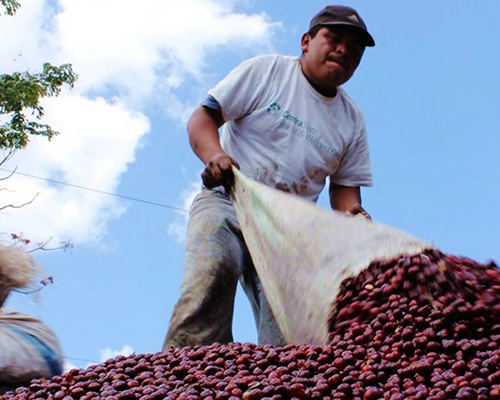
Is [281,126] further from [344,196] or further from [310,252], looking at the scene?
[310,252]

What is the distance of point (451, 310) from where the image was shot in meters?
1.87

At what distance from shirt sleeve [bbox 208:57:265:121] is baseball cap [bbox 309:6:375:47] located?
29 centimetres

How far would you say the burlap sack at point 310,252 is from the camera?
2.10 metres

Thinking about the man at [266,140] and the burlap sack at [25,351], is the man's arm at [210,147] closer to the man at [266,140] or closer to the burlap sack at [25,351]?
the man at [266,140]

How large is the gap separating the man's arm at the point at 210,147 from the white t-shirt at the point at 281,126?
6cm

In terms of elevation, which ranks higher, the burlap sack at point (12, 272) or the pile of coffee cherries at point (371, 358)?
the burlap sack at point (12, 272)

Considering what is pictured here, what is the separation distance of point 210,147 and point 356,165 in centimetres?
68

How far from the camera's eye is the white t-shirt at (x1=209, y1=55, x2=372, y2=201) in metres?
2.68

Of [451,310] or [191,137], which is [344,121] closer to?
[191,137]

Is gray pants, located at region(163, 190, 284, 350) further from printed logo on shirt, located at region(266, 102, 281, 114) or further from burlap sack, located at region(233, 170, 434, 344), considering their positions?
printed logo on shirt, located at region(266, 102, 281, 114)

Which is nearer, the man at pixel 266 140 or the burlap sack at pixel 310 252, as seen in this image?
the burlap sack at pixel 310 252

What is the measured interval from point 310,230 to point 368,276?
0.21m

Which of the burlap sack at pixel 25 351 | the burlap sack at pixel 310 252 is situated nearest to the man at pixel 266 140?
the burlap sack at pixel 310 252

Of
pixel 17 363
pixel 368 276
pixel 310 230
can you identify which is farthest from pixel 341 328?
pixel 17 363
